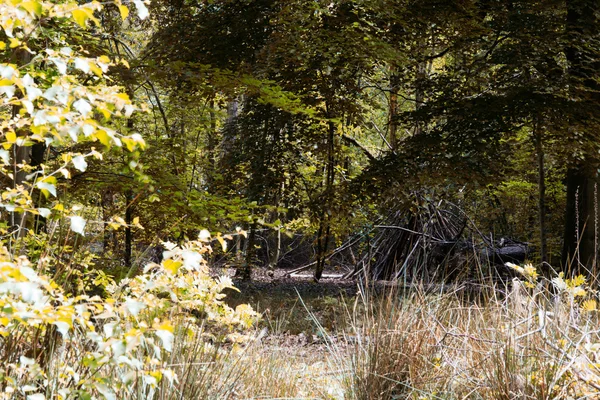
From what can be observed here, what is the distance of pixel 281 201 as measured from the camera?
431 inches

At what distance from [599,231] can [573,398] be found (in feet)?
23.1

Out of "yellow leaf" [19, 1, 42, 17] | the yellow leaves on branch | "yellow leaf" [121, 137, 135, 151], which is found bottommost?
the yellow leaves on branch

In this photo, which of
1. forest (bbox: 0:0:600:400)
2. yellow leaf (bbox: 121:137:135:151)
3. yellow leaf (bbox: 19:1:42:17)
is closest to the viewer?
yellow leaf (bbox: 19:1:42:17)

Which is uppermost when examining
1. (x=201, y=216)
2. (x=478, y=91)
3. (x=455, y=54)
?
(x=455, y=54)

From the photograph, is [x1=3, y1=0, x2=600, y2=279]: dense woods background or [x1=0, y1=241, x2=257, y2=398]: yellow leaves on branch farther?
[x1=3, y1=0, x2=600, y2=279]: dense woods background

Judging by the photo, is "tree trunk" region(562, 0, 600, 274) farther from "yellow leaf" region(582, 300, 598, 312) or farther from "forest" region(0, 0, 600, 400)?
"yellow leaf" region(582, 300, 598, 312)

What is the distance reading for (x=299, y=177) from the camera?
10961 mm

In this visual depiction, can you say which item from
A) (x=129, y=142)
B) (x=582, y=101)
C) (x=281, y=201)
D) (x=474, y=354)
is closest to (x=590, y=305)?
(x=474, y=354)

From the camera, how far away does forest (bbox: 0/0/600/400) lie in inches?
82.6

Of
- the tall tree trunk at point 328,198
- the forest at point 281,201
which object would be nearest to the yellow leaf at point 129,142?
the forest at point 281,201

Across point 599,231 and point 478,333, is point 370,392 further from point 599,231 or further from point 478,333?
point 599,231

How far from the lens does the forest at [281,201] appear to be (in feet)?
6.88

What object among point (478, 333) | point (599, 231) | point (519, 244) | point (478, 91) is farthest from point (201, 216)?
point (519, 244)

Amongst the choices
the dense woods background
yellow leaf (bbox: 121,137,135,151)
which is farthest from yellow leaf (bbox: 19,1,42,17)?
the dense woods background
